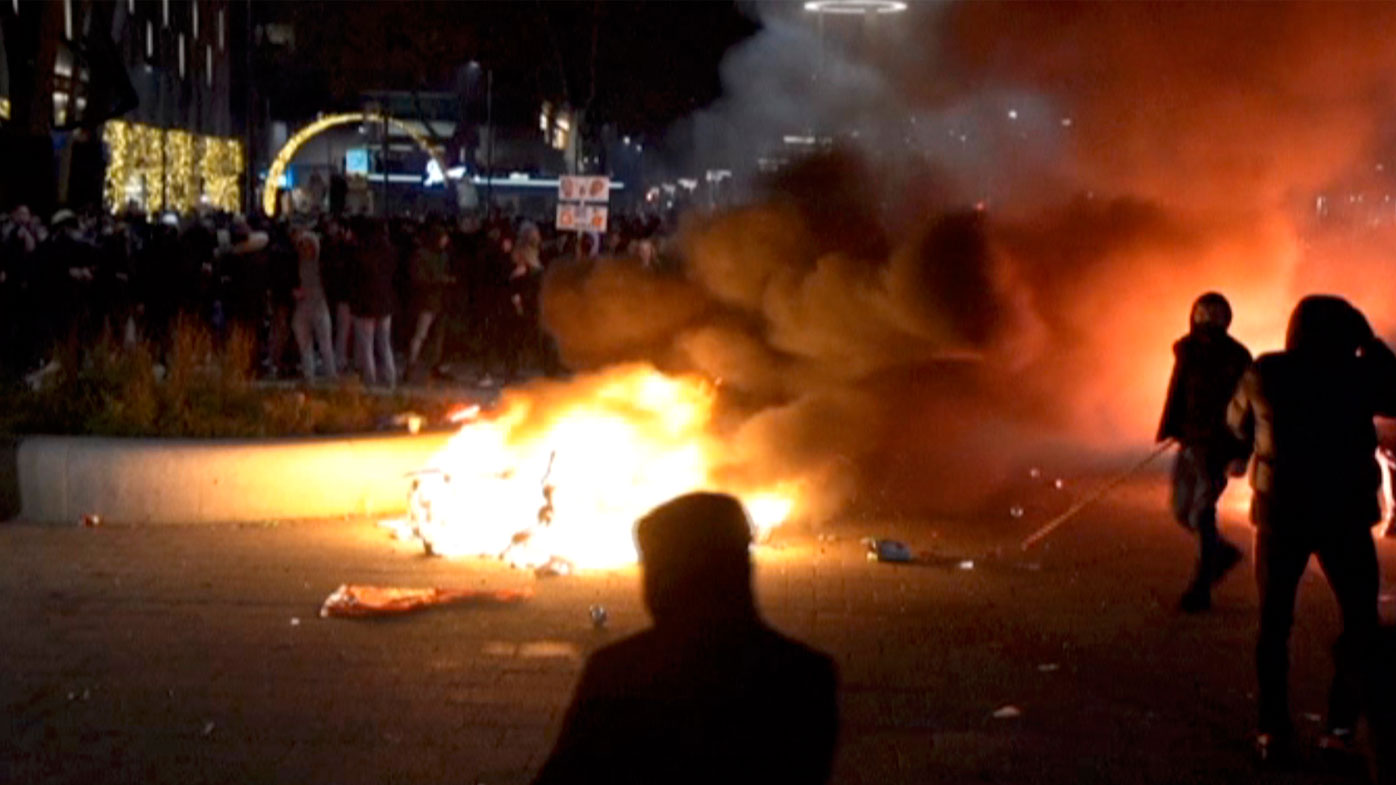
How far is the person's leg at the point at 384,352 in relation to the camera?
63.7 feet

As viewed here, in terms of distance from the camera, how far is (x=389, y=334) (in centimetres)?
2056

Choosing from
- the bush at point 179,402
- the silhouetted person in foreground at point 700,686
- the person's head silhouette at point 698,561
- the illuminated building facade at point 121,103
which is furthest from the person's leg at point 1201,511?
the illuminated building facade at point 121,103

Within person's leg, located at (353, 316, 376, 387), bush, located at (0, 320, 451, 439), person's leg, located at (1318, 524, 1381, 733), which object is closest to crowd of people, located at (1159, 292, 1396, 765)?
person's leg, located at (1318, 524, 1381, 733)

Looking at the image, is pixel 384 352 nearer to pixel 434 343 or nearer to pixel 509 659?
pixel 434 343

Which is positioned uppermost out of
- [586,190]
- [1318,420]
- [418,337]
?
[586,190]

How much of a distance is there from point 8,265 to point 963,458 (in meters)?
10.2

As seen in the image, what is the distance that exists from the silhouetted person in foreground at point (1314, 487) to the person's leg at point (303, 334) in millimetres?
12538

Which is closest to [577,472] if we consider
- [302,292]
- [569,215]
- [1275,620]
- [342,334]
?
[1275,620]

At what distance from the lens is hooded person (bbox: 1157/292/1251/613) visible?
401 inches

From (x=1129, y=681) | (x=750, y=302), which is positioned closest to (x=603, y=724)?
(x=1129, y=681)

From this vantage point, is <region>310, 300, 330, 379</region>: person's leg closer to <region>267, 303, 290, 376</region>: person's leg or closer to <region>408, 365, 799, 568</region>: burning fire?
<region>267, 303, 290, 376</region>: person's leg

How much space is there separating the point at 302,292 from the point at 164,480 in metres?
7.01

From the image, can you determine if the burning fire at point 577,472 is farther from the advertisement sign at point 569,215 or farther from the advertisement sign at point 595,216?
the advertisement sign at point 569,215

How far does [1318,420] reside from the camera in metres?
7.43
